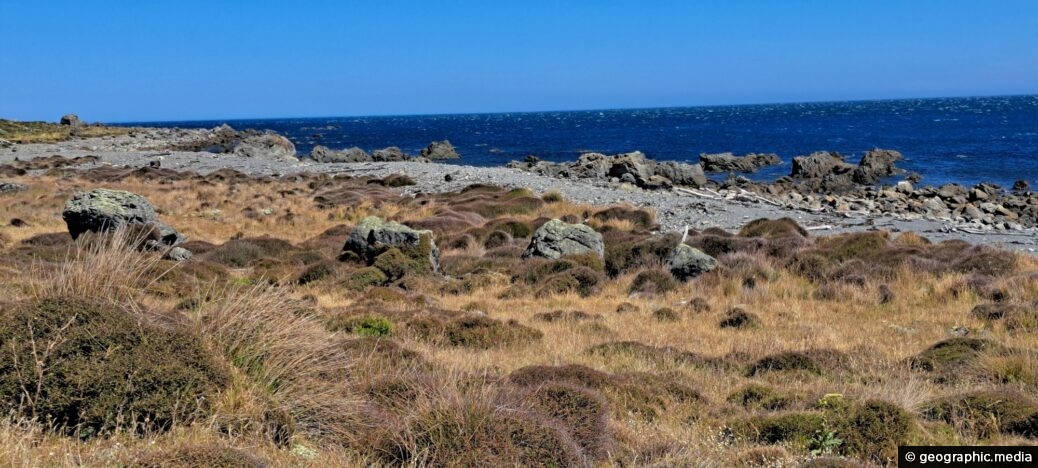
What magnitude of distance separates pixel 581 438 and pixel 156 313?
377 centimetres

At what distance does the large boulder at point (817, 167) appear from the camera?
52922 millimetres

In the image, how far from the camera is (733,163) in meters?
62.7

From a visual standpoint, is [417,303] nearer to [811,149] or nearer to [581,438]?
[581,438]

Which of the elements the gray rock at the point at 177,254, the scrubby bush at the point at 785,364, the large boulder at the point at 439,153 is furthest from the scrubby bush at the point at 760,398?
the large boulder at the point at 439,153

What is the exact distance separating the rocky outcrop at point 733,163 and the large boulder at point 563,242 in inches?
1782

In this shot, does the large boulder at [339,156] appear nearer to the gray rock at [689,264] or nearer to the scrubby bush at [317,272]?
the scrubby bush at [317,272]

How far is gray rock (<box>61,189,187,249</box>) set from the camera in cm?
1844

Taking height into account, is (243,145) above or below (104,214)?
below

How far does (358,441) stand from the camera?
17.2 ft

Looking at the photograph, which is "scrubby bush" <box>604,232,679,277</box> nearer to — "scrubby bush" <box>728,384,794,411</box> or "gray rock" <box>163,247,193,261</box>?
"scrubby bush" <box>728,384,794,411</box>

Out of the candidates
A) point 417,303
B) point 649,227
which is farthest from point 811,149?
point 417,303

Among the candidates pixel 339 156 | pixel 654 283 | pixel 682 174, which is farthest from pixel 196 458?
pixel 339 156

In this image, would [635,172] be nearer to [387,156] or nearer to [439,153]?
[387,156]

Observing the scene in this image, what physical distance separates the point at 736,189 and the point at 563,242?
1067 inches
